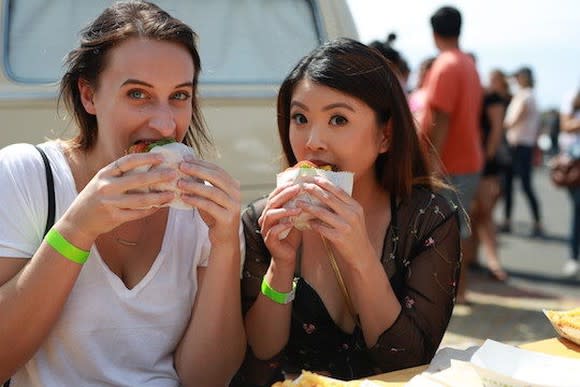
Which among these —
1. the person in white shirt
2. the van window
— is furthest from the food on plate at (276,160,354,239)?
the van window

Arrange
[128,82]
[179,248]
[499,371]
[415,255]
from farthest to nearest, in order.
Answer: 1. [415,255]
2. [179,248]
3. [128,82]
4. [499,371]

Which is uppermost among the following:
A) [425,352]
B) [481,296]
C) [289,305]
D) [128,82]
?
[128,82]

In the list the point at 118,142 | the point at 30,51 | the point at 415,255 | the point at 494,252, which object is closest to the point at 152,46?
the point at 118,142

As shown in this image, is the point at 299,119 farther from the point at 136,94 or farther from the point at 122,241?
the point at 122,241

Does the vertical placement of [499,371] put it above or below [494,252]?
above

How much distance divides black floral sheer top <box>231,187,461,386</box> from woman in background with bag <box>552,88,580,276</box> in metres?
5.44

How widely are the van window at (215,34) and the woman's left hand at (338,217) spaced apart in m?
1.71

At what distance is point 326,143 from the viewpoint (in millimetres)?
2568

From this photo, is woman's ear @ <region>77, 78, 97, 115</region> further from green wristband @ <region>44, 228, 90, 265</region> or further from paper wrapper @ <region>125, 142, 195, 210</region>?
green wristband @ <region>44, 228, 90, 265</region>

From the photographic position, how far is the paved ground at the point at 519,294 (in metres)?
6.24

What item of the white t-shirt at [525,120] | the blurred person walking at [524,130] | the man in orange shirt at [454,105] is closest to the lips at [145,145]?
the man in orange shirt at [454,105]

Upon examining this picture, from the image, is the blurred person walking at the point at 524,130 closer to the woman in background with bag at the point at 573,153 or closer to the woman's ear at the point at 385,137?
the woman in background with bag at the point at 573,153

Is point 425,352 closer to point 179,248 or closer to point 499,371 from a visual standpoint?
point 499,371

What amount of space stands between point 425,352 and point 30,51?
7.57 ft
